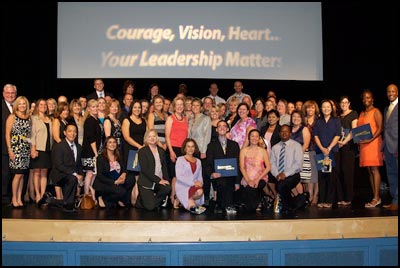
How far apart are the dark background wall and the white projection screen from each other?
407 millimetres

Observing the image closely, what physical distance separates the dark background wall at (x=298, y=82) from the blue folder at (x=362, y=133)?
341 cm

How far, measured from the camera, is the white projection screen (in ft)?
28.3

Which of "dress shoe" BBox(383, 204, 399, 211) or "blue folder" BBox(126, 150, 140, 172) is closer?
"dress shoe" BBox(383, 204, 399, 211)

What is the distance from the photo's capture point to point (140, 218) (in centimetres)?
483

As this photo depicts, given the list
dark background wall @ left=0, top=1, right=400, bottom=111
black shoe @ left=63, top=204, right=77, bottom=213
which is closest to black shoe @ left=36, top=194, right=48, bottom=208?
black shoe @ left=63, top=204, right=77, bottom=213

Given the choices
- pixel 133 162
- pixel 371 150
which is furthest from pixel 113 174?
pixel 371 150

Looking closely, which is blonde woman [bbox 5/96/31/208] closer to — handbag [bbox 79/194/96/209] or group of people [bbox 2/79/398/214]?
group of people [bbox 2/79/398/214]

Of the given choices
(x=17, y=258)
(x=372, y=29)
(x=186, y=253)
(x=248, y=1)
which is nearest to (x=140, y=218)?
(x=186, y=253)

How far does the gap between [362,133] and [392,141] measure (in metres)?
0.39

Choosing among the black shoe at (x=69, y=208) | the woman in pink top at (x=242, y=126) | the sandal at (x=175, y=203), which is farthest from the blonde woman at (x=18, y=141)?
the woman in pink top at (x=242, y=126)

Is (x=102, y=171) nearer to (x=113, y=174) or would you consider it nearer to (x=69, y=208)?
(x=113, y=174)

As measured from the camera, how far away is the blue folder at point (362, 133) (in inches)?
231

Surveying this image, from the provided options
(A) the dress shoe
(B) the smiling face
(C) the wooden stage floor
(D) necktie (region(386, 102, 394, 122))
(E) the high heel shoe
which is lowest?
(C) the wooden stage floor

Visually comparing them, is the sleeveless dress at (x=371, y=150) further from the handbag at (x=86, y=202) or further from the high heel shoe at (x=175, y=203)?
the handbag at (x=86, y=202)
